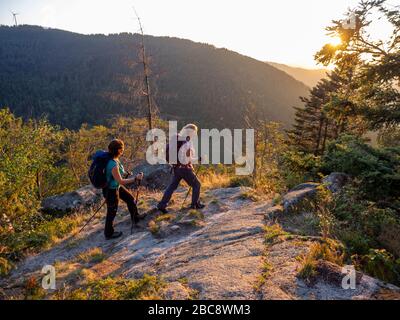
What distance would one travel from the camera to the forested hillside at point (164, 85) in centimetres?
12794

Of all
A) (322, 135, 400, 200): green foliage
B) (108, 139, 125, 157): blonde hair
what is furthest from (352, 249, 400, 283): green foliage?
(108, 139, 125, 157): blonde hair

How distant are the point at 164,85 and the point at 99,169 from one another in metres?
152

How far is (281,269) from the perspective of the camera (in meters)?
4.56

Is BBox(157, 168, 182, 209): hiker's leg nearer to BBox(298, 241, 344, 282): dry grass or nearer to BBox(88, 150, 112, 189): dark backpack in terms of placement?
BBox(88, 150, 112, 189): dark backpack

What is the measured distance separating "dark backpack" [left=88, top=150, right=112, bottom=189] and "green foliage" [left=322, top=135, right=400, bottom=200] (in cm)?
515

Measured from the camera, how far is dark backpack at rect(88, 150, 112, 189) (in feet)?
23.0

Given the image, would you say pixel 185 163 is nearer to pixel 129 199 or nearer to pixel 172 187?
pixel 172 187

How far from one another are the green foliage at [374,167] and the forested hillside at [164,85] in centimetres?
9631

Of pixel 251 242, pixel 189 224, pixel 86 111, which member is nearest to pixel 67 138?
pixel 189 224

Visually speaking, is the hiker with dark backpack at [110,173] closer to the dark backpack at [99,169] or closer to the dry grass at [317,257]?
the dark backpack at [99,169]

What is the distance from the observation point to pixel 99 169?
7008mm

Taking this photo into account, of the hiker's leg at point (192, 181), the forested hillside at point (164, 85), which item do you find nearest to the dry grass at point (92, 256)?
the hiker's leg at point (192, 181)

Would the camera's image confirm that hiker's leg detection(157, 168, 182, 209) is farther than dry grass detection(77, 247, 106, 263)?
Yes
